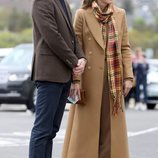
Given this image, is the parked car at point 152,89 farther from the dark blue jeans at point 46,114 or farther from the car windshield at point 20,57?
the dark blue jeans at point 46,114

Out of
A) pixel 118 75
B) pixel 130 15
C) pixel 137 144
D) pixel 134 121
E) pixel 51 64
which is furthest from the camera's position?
pixel 130 15

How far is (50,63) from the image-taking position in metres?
6.40

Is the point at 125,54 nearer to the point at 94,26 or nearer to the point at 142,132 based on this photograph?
the point at 94,26

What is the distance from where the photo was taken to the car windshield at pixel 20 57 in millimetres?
19323

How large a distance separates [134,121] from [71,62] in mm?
9357

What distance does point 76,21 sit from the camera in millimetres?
7168

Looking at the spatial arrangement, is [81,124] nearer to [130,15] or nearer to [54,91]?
[54,91]

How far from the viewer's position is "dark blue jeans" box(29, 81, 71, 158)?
6.45 m

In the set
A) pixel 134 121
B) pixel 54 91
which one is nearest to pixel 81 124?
pixel 54 91

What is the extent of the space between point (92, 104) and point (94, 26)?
2.34ft

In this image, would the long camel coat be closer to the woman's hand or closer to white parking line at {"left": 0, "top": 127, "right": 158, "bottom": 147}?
the woman's hand

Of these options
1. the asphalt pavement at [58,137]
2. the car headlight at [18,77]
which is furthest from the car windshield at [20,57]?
the asphalt pavement at [58,137]

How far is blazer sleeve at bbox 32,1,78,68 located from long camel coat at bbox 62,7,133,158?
73 centimetres

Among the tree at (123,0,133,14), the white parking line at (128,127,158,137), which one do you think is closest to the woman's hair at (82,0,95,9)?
the white parking line at (128,127,158,137)
